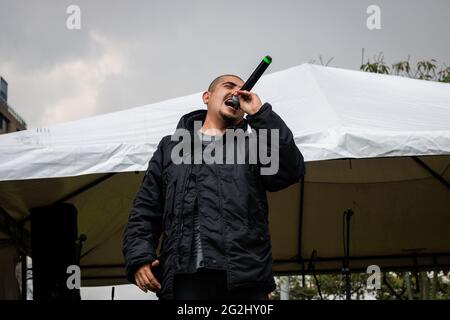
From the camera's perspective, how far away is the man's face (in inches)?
104

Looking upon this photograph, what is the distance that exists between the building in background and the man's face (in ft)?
179

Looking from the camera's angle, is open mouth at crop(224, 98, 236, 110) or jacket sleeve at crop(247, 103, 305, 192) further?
open mouth at crop(224, 98, 236, 110)

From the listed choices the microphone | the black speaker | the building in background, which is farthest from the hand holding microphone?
the building in background

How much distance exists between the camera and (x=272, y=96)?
4562mm

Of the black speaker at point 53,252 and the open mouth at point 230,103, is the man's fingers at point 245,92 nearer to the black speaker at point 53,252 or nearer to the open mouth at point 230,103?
the open mouth at point 230,103

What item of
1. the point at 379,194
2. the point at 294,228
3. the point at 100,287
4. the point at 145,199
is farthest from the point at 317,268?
the point at 145,199

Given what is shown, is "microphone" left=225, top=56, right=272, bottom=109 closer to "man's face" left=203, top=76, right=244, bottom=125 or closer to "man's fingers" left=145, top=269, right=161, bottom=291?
"man's face" left=203, top=76, right=244, bottom=125

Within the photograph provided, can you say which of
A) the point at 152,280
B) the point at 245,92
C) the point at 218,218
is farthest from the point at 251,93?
the point at 152,280

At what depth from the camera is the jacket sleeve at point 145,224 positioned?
8.14 ft

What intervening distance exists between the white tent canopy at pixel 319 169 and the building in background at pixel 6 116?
51554 millimetres

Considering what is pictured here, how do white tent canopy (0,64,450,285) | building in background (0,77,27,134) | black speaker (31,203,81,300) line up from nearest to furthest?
1. white tent canopy (0,64,450,285)
2. black speaker (31,203,81,300)
3. building in background (0,77,27,134)
